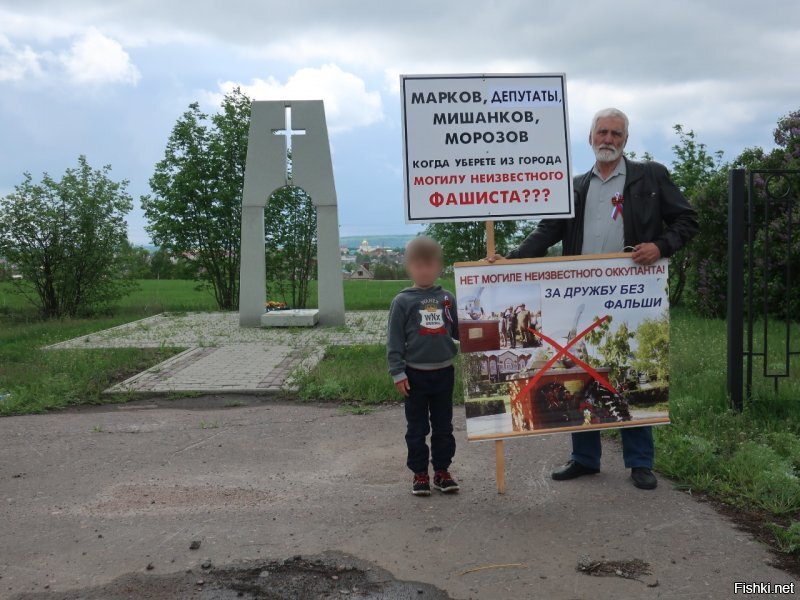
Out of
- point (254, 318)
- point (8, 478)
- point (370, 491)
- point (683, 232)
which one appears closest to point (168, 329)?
point (254, 318)

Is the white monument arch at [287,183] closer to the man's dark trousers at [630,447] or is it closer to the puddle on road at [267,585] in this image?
the man's dark trousers at [630,447]

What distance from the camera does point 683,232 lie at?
4582mm

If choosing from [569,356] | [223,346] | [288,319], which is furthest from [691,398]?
[288,319]

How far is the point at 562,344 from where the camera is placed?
4527 mm

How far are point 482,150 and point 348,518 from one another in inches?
88.7

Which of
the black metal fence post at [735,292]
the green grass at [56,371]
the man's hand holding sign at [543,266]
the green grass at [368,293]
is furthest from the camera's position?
the green grass at [368,293]

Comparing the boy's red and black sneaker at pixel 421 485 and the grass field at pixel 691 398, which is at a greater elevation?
the grass field at pixel 691 398

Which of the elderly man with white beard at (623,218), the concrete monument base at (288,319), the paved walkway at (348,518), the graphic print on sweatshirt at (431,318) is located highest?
the elderly man with white beard at (623,218)

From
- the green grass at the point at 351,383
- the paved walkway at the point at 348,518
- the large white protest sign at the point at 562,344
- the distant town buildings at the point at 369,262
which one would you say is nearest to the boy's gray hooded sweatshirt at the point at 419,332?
the large white protest sign at the point at 562,344

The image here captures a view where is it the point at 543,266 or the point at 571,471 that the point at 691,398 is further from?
the point at 543,266

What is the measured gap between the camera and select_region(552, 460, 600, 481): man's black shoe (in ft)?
15.6

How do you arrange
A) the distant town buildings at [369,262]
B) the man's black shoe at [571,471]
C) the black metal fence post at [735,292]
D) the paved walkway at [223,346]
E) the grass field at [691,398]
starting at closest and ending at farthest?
the grass field at [691,398]
the man's black shoe at [571,471]
the black metal fence post at [735,292]
the paved walkway at [223,346]
the distant town buildings at [369,262]

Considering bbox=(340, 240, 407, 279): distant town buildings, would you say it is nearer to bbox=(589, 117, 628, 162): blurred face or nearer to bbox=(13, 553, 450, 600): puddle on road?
bbox=(589, 117, 628, 162): blurred face

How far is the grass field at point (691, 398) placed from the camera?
4.37 m
